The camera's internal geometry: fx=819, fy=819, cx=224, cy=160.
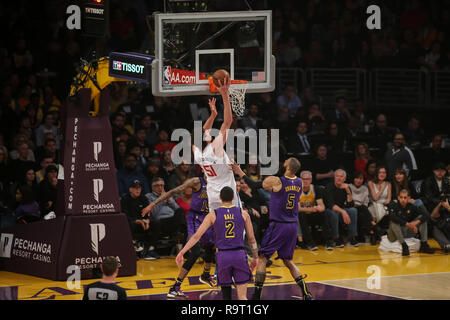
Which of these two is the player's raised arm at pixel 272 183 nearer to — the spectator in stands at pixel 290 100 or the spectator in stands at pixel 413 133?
the spectator in stands at pixel 290 100

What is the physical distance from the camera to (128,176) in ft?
49.5

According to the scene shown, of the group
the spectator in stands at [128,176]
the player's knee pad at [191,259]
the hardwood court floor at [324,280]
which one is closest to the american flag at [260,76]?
the player's knee pad at [191,259]

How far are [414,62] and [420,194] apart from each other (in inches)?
211

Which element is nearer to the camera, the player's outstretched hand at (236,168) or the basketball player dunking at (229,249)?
the basketball player dunking at (229,249)

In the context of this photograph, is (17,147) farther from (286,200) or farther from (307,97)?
(307,97)

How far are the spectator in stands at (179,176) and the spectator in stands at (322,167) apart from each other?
2887mm

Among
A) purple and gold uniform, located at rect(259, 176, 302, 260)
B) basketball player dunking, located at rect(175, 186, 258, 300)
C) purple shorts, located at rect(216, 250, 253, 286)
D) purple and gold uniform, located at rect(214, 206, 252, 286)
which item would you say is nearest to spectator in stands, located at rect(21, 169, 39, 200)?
purple and gold uniform, located at rect(259, 176, 302, 260)

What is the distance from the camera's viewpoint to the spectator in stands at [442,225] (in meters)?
15.3

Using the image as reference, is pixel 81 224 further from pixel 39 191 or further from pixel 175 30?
pixel 175 30

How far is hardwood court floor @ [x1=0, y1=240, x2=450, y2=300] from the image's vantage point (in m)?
11.4

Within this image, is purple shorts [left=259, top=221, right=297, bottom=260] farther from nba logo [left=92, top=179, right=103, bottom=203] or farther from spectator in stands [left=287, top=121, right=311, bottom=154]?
spectator in stands [left=287, top=121, right=311, bottom=154]
